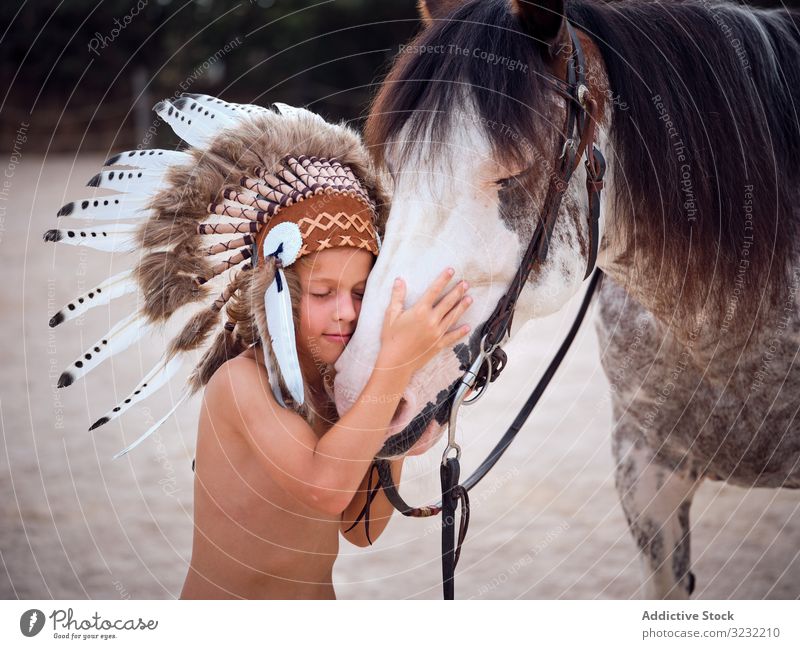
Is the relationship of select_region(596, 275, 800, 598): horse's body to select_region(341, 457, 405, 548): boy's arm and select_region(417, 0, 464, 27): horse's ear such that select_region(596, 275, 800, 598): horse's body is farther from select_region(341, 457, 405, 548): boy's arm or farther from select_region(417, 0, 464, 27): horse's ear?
select_region(417, 0, 464, 27): horse's ear

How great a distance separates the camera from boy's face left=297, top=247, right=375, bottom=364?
59.1 inches

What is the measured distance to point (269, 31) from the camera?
11742mm

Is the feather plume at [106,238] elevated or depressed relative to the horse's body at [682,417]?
elevated

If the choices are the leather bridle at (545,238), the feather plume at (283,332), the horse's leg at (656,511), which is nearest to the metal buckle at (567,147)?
the leather bridle at (545,238)

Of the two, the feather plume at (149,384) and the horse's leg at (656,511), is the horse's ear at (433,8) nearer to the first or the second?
the feather plume at (149,384)

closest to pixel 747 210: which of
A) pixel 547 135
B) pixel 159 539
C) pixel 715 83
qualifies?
pixel 715 83

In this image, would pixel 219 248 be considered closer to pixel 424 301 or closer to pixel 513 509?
pixel 424 301

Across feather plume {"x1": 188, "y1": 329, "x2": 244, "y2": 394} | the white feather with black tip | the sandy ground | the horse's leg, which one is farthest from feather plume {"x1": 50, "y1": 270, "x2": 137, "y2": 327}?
the horse's leg

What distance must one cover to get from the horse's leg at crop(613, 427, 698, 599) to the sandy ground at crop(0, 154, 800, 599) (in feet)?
1.96

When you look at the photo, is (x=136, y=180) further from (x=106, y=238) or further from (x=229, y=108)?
(x=229, y=108)

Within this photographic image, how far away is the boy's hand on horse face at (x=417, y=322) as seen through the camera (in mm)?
1319

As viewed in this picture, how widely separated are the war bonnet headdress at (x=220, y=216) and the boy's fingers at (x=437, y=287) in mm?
248

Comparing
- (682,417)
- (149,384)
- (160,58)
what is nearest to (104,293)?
(149,384)
